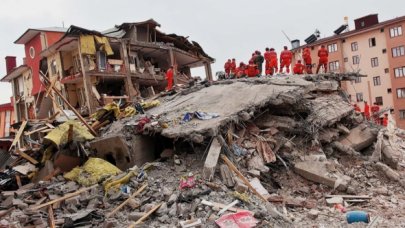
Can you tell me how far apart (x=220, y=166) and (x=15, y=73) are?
32.8 meters

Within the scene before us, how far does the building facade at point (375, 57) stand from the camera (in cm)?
3938

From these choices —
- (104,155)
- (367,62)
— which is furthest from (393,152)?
(367,62)

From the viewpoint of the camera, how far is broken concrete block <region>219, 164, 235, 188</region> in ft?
31.6

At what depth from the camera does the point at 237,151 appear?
1098cm

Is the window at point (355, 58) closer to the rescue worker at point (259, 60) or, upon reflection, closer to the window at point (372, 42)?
the window at point (372, 42)

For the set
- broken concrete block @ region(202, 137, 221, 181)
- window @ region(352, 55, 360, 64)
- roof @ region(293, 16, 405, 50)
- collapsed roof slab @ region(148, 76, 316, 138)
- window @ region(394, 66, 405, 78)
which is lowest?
broken concrete block @ region(202, 137, 221, 181)

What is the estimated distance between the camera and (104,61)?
1069 inches

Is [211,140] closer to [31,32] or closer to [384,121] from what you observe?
[384,121]

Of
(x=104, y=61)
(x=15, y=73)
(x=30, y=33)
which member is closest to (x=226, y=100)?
(x=104, y=61)

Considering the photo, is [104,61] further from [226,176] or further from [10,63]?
[226,176]

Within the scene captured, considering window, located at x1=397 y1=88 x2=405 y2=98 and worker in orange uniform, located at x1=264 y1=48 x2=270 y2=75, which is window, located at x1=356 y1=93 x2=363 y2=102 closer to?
window, located at x1=397 y1=88 x2=405 y2=98

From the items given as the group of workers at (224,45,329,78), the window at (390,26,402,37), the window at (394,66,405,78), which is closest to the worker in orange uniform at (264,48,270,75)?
the group of workers at (224,45,329,78)

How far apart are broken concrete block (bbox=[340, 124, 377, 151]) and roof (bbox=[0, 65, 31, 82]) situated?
99.3 ft

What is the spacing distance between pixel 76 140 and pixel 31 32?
23.2 m
